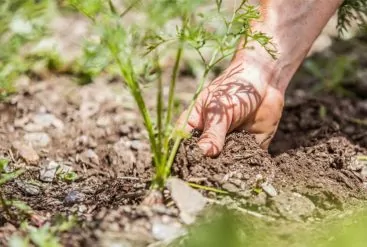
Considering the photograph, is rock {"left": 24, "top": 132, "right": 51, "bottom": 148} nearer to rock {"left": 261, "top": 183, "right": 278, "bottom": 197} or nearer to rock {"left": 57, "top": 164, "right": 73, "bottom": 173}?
rock {"left": 57, "top": 164, "right": 73, "bottom": 173}

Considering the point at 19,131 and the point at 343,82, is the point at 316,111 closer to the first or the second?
the point at 343,82

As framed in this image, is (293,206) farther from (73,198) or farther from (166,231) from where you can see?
(73,198)

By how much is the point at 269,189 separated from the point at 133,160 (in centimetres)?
83

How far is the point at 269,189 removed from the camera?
1.96 metres

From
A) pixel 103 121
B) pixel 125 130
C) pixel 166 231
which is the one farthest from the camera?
pixel 103 121

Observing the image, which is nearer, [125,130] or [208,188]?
[208,188]

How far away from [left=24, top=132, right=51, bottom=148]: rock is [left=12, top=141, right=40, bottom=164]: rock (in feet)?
0.27

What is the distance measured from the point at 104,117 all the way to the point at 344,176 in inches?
49.0

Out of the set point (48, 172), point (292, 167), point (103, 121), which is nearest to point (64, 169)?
point (48, 172)

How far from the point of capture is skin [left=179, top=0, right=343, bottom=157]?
7.42ft

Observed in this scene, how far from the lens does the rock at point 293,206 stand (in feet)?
6.15

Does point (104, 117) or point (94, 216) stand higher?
point (104, 117)

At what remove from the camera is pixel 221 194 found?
6.27ft

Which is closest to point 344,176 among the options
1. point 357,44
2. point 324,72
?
point 324,72
